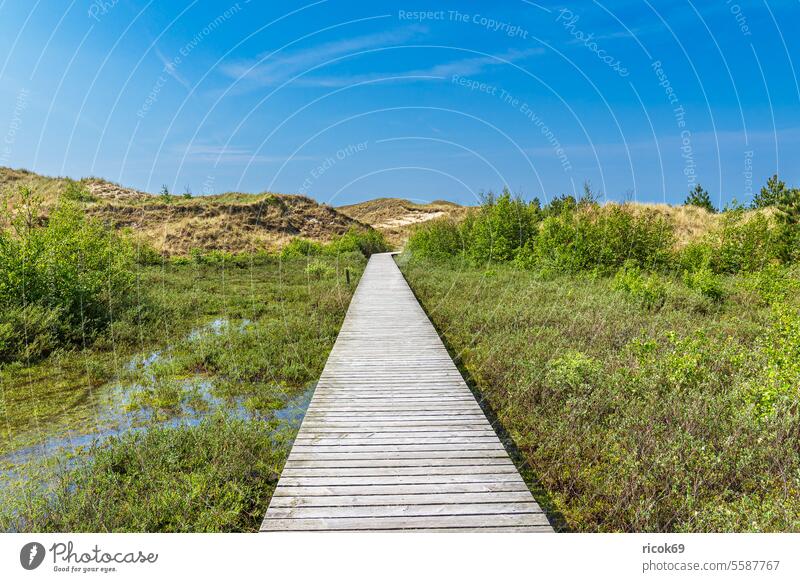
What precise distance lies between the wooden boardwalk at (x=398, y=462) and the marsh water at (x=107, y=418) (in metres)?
1.05

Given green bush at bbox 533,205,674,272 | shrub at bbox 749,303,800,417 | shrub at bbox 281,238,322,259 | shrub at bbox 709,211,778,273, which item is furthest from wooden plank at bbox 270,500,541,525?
shrub at bbox 281,238,322,259

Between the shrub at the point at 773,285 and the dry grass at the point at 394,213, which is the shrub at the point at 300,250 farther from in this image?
the dry grass at the point at 394,213

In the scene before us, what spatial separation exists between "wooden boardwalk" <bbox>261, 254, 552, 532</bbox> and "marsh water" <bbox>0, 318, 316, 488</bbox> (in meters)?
1.05

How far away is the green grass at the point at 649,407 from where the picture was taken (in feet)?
14.7

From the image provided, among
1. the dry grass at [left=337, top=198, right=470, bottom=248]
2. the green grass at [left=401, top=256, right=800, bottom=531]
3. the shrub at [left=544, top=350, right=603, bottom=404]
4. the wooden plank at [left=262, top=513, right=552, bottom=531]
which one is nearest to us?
the wooden plank at [left=262, top=513, right=552, bottom=531]

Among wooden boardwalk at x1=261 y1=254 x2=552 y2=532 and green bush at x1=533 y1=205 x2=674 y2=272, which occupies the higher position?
green bush at x1=533 y1=205 x2=674 y2=272

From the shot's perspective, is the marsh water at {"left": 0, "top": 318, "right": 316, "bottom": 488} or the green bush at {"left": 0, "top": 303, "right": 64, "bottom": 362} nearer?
the marsh water at {"left": 0, "top": 318, "right": 316, "bottom": 488}

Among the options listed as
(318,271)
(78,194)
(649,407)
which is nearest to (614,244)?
(318,271)

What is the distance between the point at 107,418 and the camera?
280 inches

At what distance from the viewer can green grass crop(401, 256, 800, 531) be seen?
177 inches

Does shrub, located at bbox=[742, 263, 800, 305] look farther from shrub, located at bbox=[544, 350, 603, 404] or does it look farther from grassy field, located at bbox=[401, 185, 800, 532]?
shrub, located at bbox=[544, 350, 603, 404]

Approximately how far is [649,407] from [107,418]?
7.89 m
